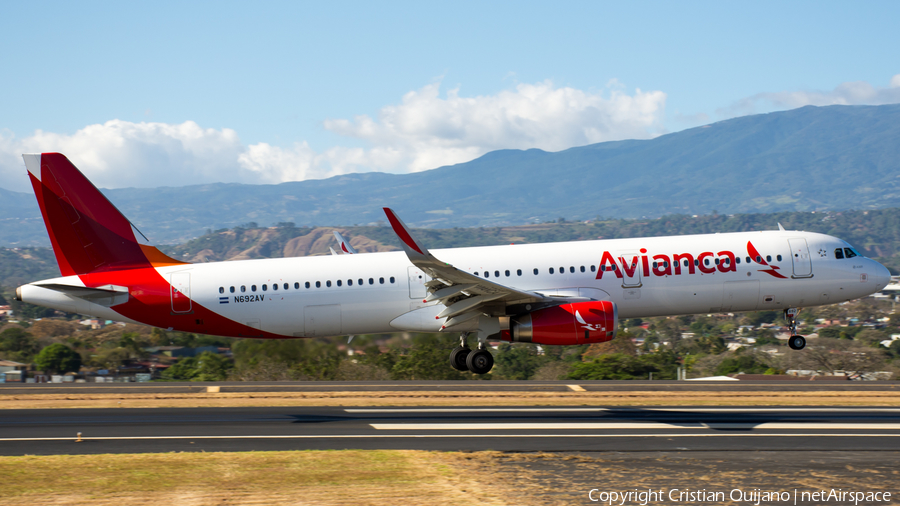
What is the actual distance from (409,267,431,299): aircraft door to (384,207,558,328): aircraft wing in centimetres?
29

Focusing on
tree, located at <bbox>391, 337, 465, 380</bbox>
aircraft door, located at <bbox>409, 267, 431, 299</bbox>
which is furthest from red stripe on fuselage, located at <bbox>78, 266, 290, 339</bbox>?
tree, located at <bbox>391, 337, 465, 380</bbox>

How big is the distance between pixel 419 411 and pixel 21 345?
60057 mm

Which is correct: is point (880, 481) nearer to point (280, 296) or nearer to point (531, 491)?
point (531, 491)

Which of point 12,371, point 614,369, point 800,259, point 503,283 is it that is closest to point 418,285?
point 503,283

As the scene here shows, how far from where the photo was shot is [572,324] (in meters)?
26.0

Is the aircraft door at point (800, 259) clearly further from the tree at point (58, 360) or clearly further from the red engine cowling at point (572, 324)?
the tree at point (58, 360)

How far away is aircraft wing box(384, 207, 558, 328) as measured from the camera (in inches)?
957

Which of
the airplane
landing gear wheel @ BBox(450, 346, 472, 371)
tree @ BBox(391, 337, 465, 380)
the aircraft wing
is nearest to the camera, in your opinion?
the aircraft wing

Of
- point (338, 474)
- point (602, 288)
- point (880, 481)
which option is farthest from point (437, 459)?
point (602, 288)

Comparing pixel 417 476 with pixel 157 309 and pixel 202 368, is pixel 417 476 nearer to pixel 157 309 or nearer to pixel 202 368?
pixel 157 309

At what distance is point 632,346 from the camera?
254 ft

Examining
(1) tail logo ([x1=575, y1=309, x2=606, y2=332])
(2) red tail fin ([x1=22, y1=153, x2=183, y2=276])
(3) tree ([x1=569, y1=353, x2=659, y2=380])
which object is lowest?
(3) tree ([x1=569, y1=353, x2=659, y2=380])

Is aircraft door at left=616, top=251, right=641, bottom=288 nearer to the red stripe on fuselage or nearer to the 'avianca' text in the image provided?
the 'avianca' text

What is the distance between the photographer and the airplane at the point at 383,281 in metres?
28.0
